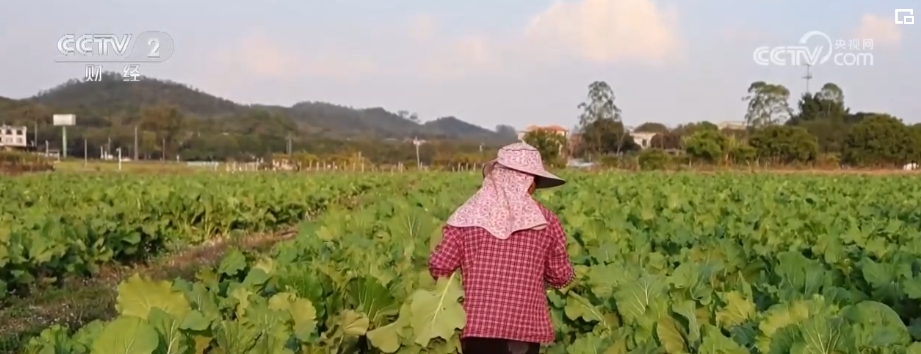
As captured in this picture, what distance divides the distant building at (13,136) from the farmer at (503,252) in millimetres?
84180

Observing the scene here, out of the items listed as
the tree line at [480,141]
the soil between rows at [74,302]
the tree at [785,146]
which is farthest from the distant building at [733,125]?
the soil between rows at [74,302]

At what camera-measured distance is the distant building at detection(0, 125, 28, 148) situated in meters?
80.0

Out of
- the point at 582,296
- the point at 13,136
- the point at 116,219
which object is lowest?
the point at 116,219

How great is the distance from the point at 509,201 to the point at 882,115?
58.2m

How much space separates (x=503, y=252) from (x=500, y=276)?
0.30ft

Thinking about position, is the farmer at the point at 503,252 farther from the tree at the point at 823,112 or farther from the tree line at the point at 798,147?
the tree at the point at 823,112

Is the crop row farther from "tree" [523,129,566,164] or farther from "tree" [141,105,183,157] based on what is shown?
"tree" [141,105,183,157]

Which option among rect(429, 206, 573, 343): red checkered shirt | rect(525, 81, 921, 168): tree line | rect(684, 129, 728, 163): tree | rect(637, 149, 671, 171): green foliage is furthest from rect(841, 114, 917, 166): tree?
rect(429, 206, 573, 343): red checkered shirt

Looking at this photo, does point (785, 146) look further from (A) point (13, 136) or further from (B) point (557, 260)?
(A) point (13, 136)

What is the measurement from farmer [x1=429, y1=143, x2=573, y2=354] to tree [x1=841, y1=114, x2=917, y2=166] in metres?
54.0

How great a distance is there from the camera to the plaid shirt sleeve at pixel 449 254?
12.3 ft

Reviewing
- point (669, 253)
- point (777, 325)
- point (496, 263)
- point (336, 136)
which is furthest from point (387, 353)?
point (336, 136)

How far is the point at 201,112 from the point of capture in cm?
10794

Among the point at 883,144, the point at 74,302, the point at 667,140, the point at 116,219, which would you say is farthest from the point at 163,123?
the point at 74,302
